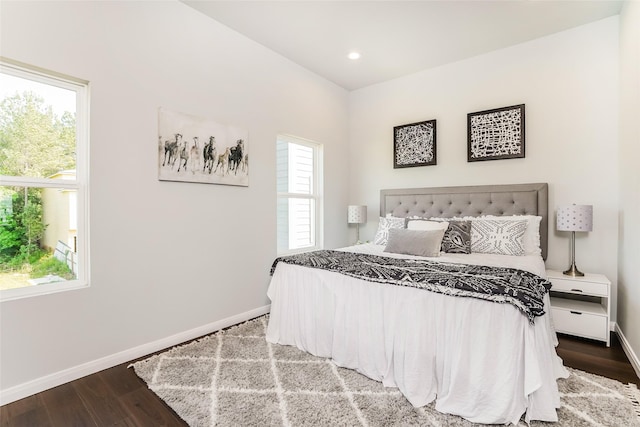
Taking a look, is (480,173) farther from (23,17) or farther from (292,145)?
(23,17)

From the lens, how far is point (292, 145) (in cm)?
402

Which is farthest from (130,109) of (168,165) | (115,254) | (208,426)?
(208,426)

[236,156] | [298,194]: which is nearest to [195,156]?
[236,156]

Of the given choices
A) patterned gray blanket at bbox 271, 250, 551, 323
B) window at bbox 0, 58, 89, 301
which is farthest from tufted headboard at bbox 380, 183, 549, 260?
window at bbox 0, 58, 89, 301

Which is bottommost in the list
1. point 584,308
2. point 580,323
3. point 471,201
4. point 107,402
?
point 107,402

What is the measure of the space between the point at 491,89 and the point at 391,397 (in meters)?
3.35

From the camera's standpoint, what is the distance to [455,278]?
191cm

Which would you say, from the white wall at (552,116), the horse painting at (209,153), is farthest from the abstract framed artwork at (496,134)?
the horse painting at (209,153)

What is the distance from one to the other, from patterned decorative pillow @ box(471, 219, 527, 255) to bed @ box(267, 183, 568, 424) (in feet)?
0.20

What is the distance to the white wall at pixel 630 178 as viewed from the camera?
2.30m

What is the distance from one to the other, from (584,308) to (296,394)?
2576 mm

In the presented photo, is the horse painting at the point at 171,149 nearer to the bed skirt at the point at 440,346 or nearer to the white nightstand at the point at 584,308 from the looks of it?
the bed skirt at the point at 440,346

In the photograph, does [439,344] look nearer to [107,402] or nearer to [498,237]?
[498,237]

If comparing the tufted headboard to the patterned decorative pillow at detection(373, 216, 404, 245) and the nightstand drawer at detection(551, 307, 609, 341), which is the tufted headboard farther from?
the nightstand drawer at detection(551, 307, 609, 341)
